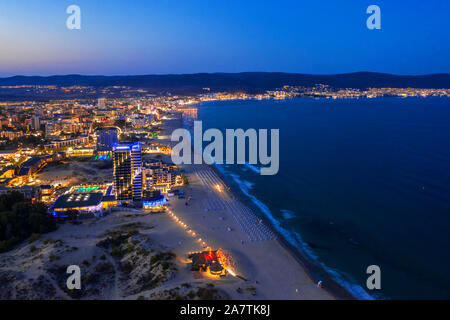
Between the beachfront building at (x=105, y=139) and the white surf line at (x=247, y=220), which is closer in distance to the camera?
the white surf line at (x=247, y=220)

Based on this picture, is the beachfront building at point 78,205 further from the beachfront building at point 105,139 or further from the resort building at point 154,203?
the beachfront building at point 105,139

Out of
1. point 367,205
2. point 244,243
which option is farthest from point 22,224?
point 367,205

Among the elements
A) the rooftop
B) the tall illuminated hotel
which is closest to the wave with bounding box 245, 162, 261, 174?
the tall illuminated hotel

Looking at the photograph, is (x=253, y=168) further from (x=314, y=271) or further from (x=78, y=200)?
(x=314, y=271)

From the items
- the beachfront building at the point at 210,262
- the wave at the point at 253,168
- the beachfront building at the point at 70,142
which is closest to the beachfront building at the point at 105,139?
the beachfront building at the point at 70,142

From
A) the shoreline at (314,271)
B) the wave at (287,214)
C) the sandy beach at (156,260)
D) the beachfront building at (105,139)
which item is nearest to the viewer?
the sandy beach at (156,260)

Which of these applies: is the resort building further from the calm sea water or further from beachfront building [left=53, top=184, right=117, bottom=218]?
the calm sea water
